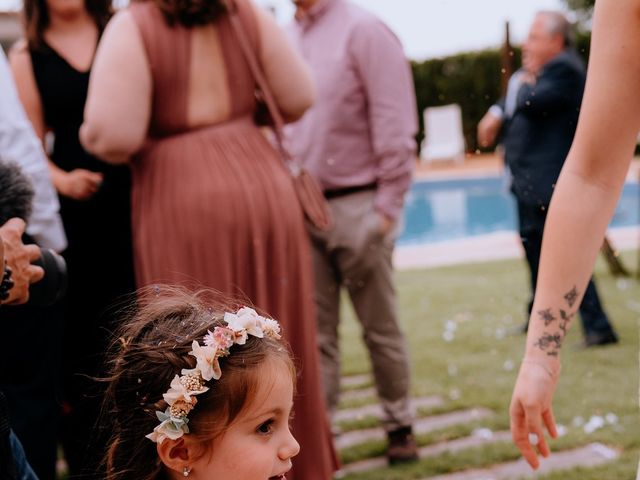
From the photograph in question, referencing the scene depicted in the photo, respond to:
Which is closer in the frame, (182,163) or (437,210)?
(182,163)

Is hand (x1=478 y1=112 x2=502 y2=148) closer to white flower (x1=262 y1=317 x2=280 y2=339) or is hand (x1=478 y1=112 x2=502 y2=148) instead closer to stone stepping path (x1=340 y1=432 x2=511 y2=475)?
stone stepping path (x1=340 y1=432 x2=511 y2=475)

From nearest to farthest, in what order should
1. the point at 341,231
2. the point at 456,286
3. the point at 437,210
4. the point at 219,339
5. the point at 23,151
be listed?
the point at 219,339, the point at 23,151, the point at 341,231, the point at 456,286, the point at 437,210

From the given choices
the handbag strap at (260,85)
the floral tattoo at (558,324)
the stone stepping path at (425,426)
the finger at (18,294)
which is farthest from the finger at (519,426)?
the stone stepping path at (425,426)

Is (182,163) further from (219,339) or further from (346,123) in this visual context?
(219,339)

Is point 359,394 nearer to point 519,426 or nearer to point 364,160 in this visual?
point 364,160

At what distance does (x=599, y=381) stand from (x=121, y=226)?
248cm

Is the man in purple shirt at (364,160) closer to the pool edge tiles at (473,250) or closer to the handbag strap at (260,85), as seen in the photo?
the handbag strap at (260,85)

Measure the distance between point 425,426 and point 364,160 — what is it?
1274 mm

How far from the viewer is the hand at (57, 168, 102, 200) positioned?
306 cm

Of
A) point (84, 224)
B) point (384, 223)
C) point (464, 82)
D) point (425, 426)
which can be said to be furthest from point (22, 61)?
point (464, 82)

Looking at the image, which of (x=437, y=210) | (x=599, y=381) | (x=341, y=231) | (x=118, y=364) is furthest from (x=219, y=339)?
(x=437, y=210)

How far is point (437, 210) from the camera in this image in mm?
17375

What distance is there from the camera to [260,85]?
289cm

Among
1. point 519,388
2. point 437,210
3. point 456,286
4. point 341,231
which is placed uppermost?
point 519,388
